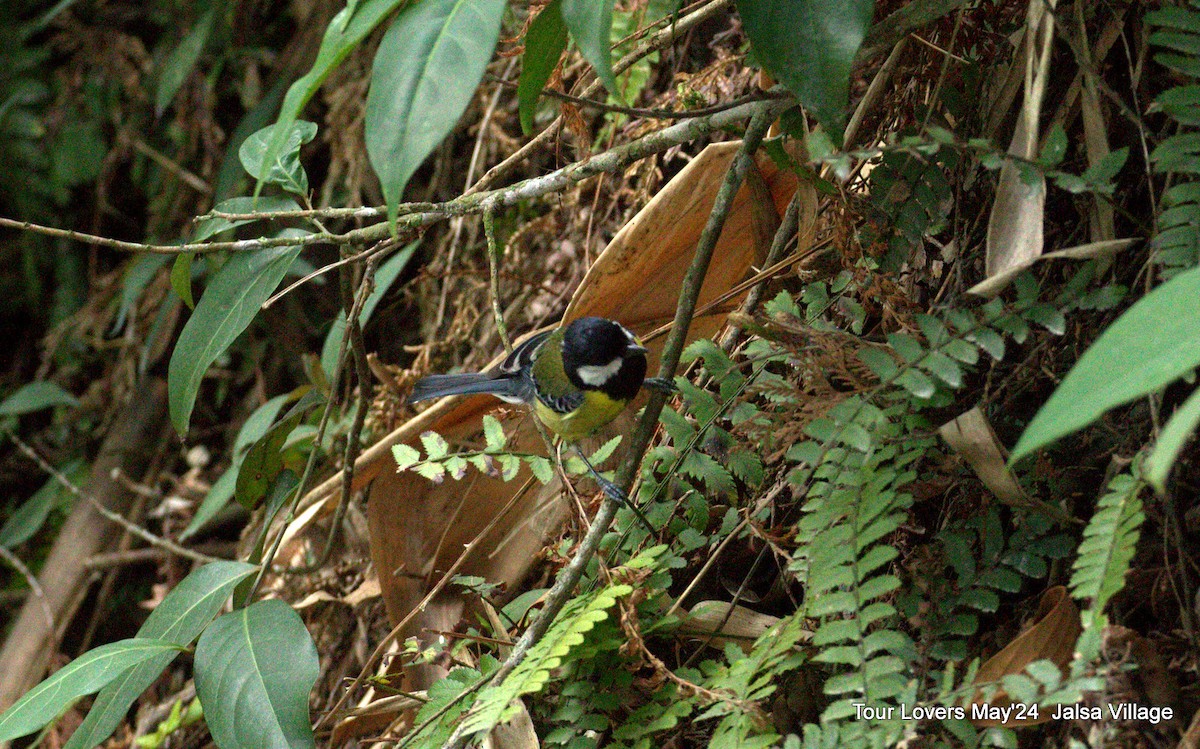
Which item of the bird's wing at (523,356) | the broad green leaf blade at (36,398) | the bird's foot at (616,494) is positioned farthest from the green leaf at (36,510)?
the bird's foot at (616,494)

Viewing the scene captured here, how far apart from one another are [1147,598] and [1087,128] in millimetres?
844

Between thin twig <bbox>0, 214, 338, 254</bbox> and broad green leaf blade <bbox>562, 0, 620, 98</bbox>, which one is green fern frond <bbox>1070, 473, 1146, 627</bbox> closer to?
broad green leaf blade <bbox>562, 0, 620, 98</bbox>

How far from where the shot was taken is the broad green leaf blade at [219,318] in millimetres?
2215

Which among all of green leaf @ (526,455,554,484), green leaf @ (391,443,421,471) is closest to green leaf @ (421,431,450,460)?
green leaf @ (391,443,421,471)

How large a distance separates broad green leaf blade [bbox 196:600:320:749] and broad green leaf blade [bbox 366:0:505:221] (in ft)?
3.67

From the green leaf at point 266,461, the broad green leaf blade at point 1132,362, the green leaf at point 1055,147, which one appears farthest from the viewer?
the green leaf at point 266,461

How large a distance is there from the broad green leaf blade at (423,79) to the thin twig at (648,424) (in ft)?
2.36

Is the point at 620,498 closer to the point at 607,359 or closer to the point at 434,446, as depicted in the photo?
the point at 434,446

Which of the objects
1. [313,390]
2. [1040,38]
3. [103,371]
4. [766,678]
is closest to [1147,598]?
[766,678]

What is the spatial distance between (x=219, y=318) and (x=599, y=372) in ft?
3.00

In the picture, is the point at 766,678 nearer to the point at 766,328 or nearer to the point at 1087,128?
the point at 766,328

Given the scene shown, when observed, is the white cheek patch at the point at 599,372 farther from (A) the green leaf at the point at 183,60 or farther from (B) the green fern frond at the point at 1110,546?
(A) the green leaf at the point at 183,60

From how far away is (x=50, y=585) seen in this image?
177 inches

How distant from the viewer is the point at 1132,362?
0.96 meters
